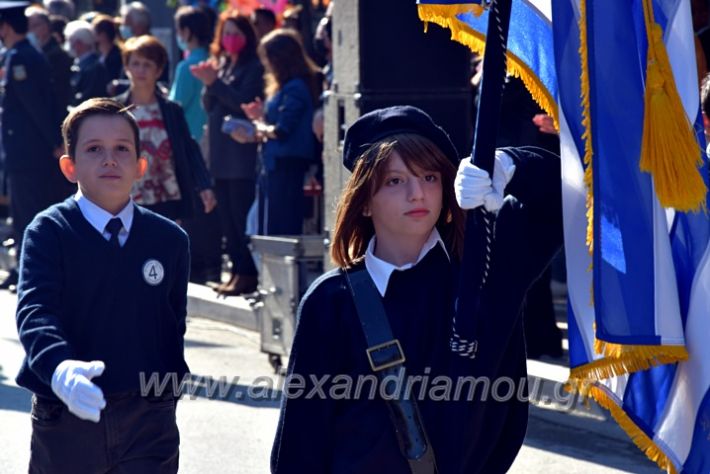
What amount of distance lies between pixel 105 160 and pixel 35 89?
726 centimetres

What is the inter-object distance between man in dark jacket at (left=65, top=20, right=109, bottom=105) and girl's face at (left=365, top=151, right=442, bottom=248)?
878 cm

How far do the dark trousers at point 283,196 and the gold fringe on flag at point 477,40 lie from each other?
5.71 metres

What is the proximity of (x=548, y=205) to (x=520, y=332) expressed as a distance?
0.32 m

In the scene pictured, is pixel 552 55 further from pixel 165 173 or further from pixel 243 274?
pixel 243 274

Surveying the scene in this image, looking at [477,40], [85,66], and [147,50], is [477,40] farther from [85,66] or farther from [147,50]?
[85,66]

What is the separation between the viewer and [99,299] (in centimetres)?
434

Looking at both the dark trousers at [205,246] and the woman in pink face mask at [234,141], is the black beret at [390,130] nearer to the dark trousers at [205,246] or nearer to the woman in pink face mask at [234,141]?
the woman in pink face mask at [234,141]

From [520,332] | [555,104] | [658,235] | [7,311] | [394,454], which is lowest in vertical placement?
[7,311]

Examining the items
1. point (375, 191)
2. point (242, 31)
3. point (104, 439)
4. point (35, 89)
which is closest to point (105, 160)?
point (104, 439)

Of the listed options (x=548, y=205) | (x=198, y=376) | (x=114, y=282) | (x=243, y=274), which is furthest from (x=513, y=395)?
(x=243, y=274)

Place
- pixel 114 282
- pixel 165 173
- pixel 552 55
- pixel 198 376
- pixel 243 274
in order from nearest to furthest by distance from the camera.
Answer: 1. pixel 552 55
2. pixel 114 282
3. pixel 198 376
4. pixel 165 173
5. pixel 243 274

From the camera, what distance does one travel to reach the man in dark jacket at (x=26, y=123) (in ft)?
37.8

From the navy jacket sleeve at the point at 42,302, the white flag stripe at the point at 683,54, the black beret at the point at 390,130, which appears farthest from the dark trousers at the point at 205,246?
the white flag stripe at the point at 683,54

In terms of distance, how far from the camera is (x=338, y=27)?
851 centimetres
